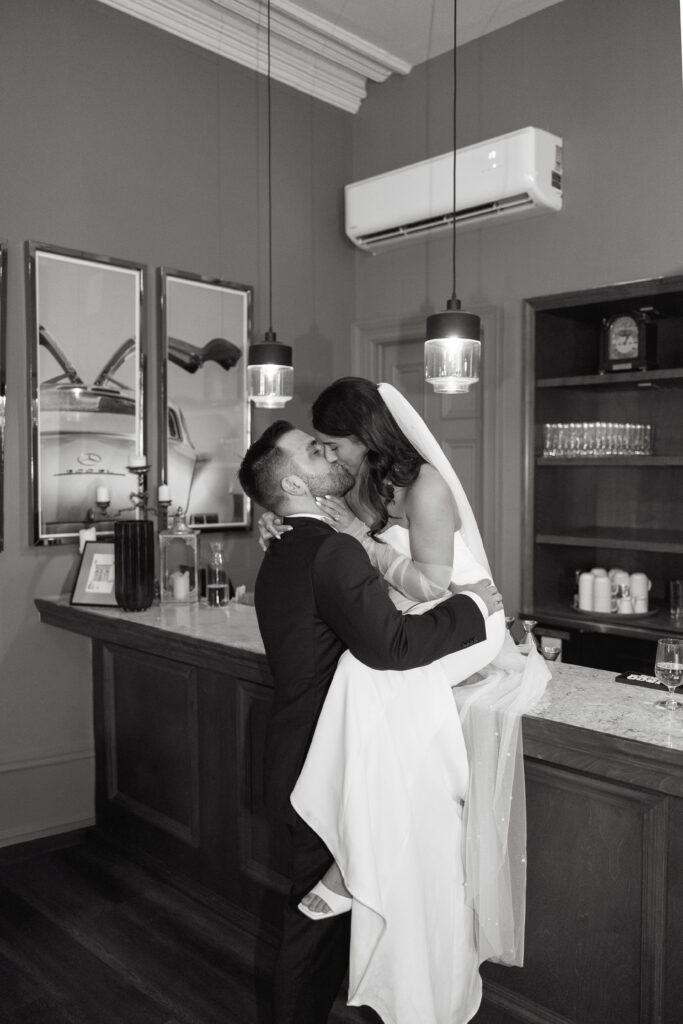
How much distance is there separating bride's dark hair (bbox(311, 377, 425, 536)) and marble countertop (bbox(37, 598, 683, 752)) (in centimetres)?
69

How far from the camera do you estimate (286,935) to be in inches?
82.0

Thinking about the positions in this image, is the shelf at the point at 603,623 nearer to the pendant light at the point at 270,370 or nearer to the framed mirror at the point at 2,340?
the pendant light at the point at 270,370

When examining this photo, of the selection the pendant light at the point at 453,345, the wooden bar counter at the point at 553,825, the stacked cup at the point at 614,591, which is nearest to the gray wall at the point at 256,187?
the stacked cup at the point at 614,591

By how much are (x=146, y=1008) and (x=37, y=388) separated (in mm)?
2375

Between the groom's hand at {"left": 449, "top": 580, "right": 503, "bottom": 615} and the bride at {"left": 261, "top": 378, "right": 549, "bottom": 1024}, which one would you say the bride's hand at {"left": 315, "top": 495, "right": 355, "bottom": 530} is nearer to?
the bride at {"left": 261, "top": 378, "right": 549, "bottom": 1024}

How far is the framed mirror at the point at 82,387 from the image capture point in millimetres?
3662

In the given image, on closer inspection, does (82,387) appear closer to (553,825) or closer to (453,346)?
(453,346)

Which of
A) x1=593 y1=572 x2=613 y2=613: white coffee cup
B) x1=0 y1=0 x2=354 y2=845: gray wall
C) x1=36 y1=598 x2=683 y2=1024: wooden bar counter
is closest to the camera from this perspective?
x1=36 y1=598 x2=683 y2=1024: wooden bar counter

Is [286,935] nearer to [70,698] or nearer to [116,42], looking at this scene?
[70,698]

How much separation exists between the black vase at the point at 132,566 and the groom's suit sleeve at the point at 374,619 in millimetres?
1691

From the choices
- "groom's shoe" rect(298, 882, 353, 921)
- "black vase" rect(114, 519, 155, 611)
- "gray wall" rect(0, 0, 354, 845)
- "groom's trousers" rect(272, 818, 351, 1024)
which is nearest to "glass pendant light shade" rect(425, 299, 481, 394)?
"black vase" rect(114, 519, 155, 611)

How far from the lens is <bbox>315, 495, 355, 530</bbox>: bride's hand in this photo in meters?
2.28

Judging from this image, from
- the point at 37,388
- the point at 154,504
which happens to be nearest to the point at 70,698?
the point at 154,504

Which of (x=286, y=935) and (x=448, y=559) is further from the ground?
(x=448, y=559)
